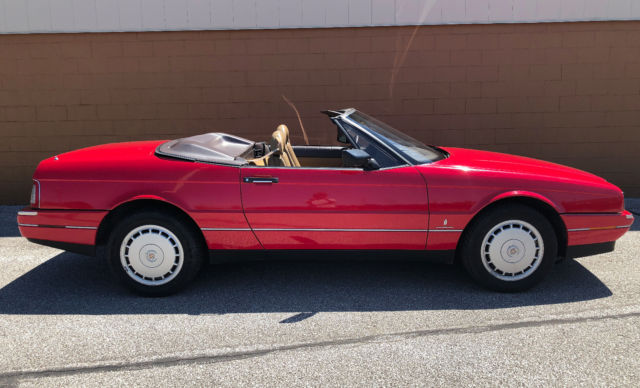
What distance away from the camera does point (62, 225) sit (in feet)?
13.8

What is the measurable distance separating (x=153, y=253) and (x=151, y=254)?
0.06 ft

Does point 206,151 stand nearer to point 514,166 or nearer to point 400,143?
point 400,143

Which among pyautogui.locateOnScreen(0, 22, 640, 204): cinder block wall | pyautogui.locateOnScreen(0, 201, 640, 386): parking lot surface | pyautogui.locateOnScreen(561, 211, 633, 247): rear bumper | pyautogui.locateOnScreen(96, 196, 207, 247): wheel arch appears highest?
pyautogui.locateOnScreen(0, 22, 640, 204): cinder block wall

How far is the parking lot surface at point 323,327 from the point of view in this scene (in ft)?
9.98

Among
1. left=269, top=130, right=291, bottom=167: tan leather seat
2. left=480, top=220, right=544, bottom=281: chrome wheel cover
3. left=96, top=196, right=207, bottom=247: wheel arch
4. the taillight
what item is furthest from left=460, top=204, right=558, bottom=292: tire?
the taillight

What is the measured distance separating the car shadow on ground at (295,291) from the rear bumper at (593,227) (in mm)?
389

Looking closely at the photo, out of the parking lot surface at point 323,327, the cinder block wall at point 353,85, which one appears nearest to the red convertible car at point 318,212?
the parking lot surface at point 323,327

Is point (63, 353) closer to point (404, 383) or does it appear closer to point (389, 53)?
point (404, 383)

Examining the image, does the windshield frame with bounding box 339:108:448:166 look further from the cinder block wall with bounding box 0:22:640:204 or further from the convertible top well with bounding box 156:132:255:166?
the cinder block wall with bounding box 0:22:640:204

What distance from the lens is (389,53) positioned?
24.7 ft

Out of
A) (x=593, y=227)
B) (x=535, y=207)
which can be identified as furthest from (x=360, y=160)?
(x=593, y=227)

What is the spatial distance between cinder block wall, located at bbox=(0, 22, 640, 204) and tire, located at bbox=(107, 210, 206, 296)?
3.69 m

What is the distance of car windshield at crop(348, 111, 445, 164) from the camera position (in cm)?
426

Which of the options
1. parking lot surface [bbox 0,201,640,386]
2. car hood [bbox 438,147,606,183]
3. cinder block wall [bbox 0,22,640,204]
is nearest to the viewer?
parking lot surface [bbox 0,201,640,386]
